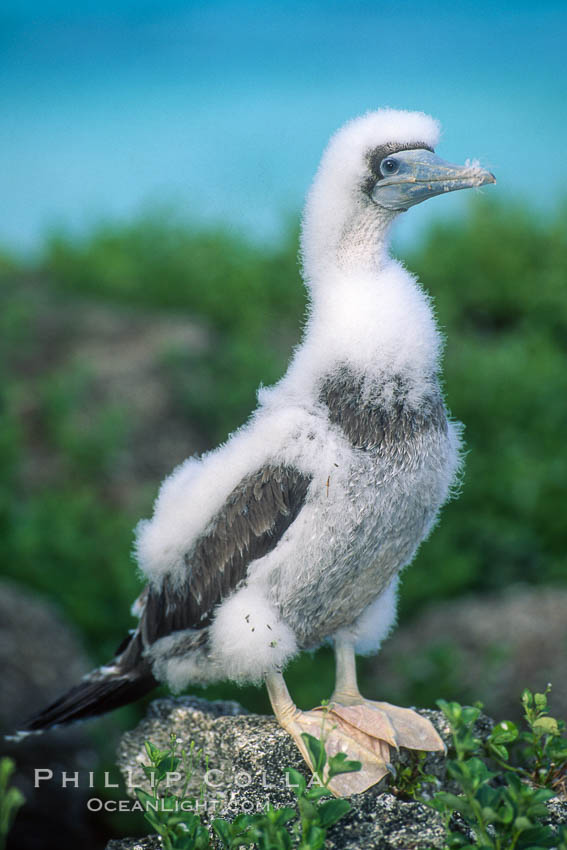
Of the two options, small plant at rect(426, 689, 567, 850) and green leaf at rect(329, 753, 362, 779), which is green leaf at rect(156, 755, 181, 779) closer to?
green leaf at rect(329, 753, 362, 779)

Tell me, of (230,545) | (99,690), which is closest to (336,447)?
(230,545)

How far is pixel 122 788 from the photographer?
3729mm

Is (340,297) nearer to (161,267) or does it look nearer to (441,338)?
(441,338)

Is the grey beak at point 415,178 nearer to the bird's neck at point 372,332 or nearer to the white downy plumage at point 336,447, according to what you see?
the white downy plumage at point 336,447

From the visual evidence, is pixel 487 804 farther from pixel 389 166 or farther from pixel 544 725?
pixel 389 166

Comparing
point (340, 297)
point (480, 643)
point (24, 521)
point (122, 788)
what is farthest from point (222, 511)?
point (24, 521)

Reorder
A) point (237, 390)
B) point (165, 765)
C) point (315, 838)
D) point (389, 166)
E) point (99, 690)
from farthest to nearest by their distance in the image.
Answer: point (237, 390)
point (99, 690)
point (389, 166)
point (165, 765)
point (315, 838)

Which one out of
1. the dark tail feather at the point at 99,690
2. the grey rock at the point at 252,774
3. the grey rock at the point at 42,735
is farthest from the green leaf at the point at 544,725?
the grey rock at the point at 42,735

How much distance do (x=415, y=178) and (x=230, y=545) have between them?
98cm

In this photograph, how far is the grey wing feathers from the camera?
2127mm

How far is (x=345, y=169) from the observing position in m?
2.13

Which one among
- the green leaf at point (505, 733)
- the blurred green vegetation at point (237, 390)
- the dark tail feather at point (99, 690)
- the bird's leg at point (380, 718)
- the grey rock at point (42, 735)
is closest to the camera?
the green leaf at point (505, 733)

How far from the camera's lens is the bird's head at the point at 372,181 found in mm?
2090

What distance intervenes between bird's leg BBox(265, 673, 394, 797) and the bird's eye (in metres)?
1.25
